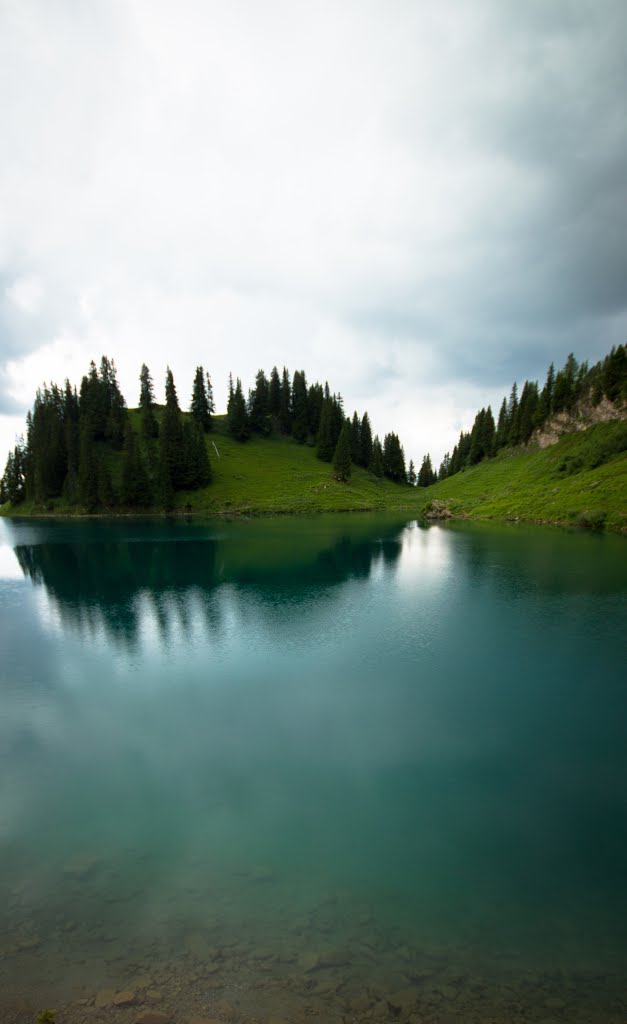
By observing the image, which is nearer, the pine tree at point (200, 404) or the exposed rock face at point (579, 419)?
the exposed rock face at point (579, 419)

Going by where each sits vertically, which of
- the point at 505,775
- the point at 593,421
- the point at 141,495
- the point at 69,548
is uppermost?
the point at 593,421

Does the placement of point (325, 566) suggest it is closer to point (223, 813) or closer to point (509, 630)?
point (509, 630)

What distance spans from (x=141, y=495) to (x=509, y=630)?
9340 cm

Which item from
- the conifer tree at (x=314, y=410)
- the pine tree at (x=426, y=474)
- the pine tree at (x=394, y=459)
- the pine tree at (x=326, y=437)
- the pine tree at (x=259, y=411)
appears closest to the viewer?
the pine tree at (x=326, y=437)

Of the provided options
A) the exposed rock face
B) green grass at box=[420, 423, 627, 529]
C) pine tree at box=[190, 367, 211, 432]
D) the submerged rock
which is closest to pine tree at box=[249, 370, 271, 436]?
pine tree at box=[190, 367, 211, 432]

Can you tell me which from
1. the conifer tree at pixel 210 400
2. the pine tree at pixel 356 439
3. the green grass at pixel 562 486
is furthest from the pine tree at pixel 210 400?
the green grass at pixel 562 486

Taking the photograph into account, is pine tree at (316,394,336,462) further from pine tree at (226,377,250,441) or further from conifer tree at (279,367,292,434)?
pine tree at (226,377,250,441)

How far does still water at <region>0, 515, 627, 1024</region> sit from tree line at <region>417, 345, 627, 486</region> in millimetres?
82532

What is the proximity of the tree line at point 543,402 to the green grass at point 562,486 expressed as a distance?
Result: 777 centimetres

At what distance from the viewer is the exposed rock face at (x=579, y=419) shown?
8894 centimetres

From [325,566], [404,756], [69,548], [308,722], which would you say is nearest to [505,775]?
[404,756]

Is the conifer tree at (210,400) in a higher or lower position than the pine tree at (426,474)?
higher

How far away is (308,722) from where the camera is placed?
50.2 feet

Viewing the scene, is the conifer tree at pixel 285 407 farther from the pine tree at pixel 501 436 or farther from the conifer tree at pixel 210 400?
the pine tree at pixel 501 436
